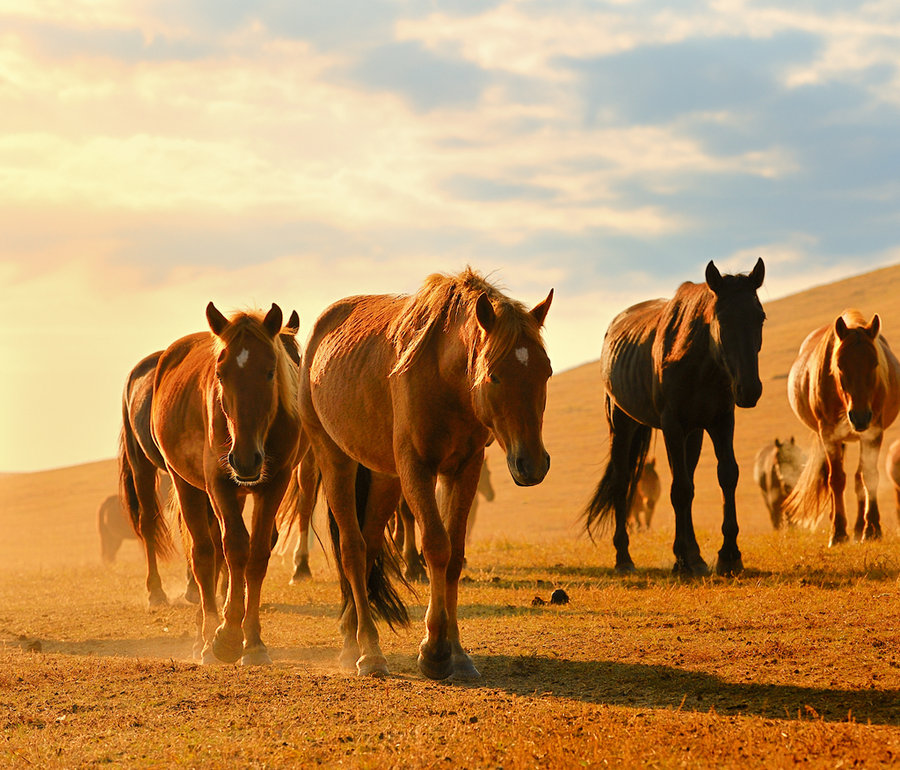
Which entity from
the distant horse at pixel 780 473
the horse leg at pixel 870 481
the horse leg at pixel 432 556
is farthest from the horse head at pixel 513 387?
the distant horse at pixel 780 473

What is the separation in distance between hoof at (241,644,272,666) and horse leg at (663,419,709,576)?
4423 millimetres

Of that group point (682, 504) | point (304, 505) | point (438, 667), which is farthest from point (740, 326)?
point (438, 667)

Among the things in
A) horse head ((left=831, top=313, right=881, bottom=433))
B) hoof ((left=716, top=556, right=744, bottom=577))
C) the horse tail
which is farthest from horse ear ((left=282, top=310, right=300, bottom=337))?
the horse tail

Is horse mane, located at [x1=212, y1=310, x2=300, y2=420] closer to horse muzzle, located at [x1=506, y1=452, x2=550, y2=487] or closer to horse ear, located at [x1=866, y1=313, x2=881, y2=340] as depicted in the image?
horse muzzle, located at [x1=506, y1=452, x2=550, y2=487]

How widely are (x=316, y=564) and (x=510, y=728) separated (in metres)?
10.2

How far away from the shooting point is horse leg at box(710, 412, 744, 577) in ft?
29.9

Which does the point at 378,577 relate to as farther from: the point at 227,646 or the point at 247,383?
the point at 247,383

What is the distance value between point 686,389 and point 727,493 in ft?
3.54

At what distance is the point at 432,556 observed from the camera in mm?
5457

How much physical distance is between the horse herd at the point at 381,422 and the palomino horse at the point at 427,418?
1 centimetres

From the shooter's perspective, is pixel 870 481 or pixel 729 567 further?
pixel 870 481

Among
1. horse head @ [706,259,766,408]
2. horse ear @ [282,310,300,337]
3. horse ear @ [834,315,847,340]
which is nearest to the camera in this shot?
horse ear @ [282,310,300,337]

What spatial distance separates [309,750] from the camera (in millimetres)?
4344

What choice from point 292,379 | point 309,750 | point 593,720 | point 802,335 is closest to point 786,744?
point 593,720
